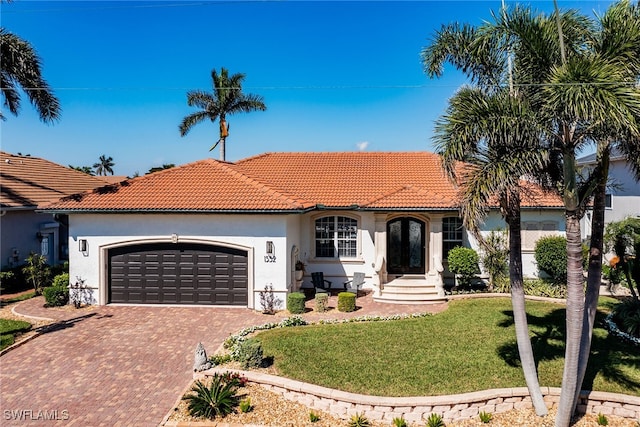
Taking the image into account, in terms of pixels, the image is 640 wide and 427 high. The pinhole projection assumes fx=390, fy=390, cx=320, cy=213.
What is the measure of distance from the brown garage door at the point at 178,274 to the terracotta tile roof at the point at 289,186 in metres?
1.73

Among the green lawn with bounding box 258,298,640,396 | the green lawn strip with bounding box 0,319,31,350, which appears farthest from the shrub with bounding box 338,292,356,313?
the green lawn strip with bounding box 0,319,31,350

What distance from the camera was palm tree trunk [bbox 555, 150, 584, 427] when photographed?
263 inches

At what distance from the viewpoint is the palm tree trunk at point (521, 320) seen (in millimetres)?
7414

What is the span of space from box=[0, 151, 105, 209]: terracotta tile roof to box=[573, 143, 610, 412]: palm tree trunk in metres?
21.6

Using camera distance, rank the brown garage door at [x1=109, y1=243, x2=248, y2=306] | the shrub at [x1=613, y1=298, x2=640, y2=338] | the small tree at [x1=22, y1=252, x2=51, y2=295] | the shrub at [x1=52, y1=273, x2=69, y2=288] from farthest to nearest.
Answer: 1. the small tree at [x1=22, y1=252, x2=51, y2=295]
2. the shrub at [x1=52, y1=273, x2=69, y2=288]
3. the brown garage door at [x1=109, y1=243, x2=248, y2=306]
4. the shrub at [x1=613, y1=298, x2=640, y2=338]

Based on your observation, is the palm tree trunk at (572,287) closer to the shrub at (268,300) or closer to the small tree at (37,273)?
the shrub at (268,300)

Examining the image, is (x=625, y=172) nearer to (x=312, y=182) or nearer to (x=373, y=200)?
(x=373, y=200)

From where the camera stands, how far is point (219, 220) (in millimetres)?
14430

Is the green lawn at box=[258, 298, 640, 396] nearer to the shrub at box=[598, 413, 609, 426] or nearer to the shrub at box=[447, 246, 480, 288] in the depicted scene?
the shrub at box=[598, 413, 609, 426]

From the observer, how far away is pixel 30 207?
60.7 feet

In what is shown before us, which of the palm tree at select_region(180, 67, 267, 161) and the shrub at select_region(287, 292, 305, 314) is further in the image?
the palm tree at select_region(180, 67, 267, 161)

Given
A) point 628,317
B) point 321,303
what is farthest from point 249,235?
point 628,317

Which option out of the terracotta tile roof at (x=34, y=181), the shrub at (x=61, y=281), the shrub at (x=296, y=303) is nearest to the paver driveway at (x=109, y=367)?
the shrub at (x=296, y=303)

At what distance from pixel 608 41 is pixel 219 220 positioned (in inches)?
475
